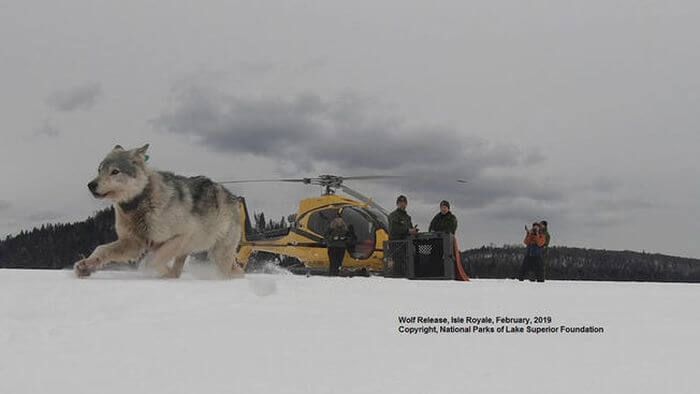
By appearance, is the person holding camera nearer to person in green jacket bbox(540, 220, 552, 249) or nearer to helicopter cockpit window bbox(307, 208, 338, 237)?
person in green jacket bbox(540, 220, 552, 249)

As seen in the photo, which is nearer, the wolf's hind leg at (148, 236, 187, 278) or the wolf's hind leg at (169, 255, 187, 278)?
the wolf's hind leg at (148, 236, 187, 278)

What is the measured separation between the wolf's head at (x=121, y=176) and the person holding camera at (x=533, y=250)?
32.6 feet

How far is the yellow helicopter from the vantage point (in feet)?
53.3

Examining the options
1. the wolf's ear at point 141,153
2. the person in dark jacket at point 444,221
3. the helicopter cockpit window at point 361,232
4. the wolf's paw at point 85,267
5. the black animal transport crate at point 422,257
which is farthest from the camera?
the helicopter cockpit window at point 361,232

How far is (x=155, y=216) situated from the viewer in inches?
249

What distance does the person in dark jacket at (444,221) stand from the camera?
1266 centimetres

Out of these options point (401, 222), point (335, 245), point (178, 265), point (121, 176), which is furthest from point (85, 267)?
point (401, 222)

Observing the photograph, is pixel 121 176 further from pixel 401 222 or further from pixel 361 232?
pixel 361 232

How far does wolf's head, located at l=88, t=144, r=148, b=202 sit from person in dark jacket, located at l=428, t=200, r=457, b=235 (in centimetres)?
743

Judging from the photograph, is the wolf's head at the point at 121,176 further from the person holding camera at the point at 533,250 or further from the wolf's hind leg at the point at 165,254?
the person holding camera at the point at 533,250

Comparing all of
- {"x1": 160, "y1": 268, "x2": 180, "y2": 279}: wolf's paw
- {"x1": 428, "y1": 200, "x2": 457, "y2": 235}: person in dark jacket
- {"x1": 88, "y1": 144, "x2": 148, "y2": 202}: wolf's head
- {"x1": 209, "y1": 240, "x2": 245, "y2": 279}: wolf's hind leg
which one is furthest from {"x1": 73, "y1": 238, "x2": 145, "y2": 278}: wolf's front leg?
{"x1": 428, "y1": 200, "x2": 457, "y2": 235}: person in dark jacket

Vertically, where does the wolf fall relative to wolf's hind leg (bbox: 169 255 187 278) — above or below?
above

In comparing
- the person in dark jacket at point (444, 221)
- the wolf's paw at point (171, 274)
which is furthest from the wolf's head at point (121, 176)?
the person in dark jacket at point (444, 221)

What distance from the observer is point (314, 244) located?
56.6 feet
